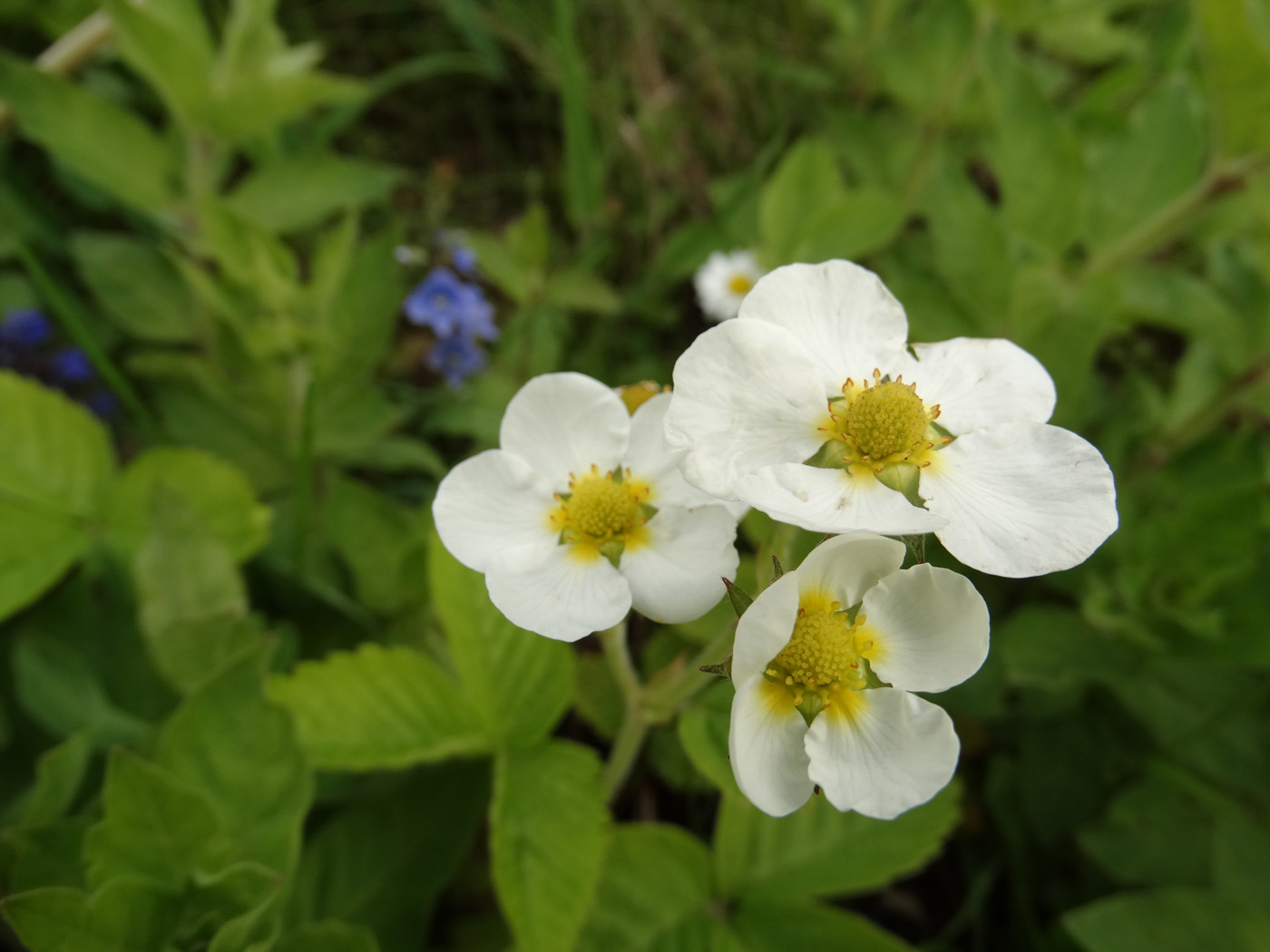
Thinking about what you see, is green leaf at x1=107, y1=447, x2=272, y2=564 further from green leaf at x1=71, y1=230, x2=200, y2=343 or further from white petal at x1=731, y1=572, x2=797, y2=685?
white petal at x1=731, y1=572, x2=797, y2=685

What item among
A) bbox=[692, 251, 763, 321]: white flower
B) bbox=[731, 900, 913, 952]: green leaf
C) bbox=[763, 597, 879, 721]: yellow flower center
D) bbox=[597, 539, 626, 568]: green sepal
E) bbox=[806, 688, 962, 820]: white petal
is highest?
bbox=[597, 539, 626, 568]: green sepal

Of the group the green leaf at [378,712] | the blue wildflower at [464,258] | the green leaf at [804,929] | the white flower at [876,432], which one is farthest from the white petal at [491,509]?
the blue wildflower at [464,258]

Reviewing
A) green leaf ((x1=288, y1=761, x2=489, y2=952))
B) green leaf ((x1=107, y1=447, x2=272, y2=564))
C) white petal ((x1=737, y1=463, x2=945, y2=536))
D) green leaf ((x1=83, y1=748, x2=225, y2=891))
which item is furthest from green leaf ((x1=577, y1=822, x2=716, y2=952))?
green leaf ((x1=107, y1=447, x2=272, y2=564))

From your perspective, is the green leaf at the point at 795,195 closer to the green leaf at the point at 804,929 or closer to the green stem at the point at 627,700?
the green stem at the point at 627,700

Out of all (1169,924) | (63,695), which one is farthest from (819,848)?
(63,695)

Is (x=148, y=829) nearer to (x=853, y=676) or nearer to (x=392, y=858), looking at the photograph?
(x=392, y=858)

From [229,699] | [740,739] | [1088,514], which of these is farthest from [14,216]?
[1088,514]

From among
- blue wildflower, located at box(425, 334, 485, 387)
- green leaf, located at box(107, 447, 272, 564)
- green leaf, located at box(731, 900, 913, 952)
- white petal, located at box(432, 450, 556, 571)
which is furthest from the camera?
blue wildflower, located at box(425, 334, 485, 387)
